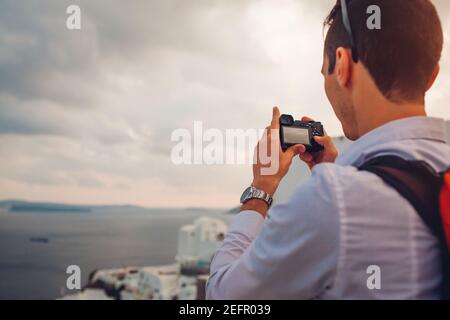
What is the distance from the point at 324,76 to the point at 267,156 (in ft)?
0.85

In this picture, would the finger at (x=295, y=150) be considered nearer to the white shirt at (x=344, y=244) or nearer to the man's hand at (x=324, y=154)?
the man's hand at (x=324, y=154)

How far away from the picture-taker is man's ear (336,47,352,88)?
885 mm

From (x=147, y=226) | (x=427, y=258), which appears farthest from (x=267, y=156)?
(x=147, y=226)

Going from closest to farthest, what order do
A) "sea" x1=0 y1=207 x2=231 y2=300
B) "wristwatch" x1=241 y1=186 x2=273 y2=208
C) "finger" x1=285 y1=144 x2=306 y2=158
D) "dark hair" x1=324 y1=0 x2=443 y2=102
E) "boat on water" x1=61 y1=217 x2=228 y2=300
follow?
1. "dark hair" x1=324 y1=0 x2=443 y2=102
2. "wristwatch" x1=241 y1=186 x2=273 y2=208
3. "finger" x1=285 y1=144 x2=306 y2=158
4. "boat on water" x1=61 y1=217 x2=228 y2=300
5. "sea" x1=0 y1=207 x2=231 y2=300

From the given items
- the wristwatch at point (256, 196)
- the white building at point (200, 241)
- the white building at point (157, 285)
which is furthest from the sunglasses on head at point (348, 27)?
the white building at point (200, 241)

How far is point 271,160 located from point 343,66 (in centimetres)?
32

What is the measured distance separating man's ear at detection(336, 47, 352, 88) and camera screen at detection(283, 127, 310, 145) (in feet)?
0.83

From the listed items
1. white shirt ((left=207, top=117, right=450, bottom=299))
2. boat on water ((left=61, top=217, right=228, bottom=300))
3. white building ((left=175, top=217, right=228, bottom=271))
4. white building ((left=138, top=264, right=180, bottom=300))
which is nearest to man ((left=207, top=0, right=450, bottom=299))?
white shirt ((left=207, top=117, right=450, bottom=299))

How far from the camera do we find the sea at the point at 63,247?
63844 mm

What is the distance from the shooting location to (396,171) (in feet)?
2.34

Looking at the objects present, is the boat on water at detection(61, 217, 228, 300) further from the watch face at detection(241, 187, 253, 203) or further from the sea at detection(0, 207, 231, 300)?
the watch face at detection(241, 187, 253, 203)

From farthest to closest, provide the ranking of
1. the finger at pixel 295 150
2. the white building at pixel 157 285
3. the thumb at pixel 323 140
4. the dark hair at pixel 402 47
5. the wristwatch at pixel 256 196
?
the white building at pixel 157 285
the thumb at pixel 323 140
the finger at pixel 295 150
the wristwatch at pixel 256 196
the dark hair at pixel 402 47

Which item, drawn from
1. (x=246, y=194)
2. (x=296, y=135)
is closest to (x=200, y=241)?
(x=296, y=135)
